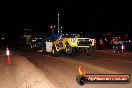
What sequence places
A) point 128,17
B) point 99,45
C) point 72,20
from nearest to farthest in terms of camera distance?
point 99,45 → point 128,17 → point 72,20

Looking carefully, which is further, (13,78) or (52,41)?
(52,41)

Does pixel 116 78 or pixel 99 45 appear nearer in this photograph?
pixel 116 78

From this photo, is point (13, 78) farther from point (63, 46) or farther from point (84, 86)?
point (63, 46)

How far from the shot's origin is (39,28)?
115188 mm

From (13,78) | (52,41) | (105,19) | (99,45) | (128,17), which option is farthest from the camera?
(105,19)

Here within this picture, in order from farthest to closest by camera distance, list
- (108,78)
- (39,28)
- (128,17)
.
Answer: (39,28), (128,17), (108,78)

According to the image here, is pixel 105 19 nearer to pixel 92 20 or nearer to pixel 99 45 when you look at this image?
pixel 92 20

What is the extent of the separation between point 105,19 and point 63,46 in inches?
2120

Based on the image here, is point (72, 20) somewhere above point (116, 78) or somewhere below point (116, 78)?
above

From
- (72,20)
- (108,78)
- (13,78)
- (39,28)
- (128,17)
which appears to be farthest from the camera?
(39,28)

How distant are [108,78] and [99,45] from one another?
3636 cm

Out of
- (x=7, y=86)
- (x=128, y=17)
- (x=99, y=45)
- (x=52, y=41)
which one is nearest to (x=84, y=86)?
(x=7, y=86)

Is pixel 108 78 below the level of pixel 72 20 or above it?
below

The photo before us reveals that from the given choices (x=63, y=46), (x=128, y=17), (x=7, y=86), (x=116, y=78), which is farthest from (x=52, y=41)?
(x=128, y=17)
